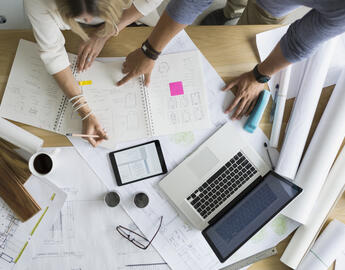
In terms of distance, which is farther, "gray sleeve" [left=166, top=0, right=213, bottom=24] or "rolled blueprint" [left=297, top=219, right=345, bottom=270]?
"rolled blueprint" [left=297, top=219, right=345, bottom=270]

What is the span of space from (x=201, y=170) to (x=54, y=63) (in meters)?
0.61

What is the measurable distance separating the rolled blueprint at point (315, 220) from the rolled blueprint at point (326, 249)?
0.02m

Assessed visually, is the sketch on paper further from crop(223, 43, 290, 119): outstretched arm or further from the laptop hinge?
crop(223, 43, 290, 119): outstretched arm

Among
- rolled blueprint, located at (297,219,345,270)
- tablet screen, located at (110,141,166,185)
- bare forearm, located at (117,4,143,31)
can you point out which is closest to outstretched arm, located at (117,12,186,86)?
bare forearm, located at (117,4,143,31)

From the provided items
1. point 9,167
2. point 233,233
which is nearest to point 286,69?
point 233,233

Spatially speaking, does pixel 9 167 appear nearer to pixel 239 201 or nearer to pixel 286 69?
pixel 239 201

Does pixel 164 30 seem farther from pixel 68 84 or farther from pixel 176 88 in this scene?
pixel 68 84

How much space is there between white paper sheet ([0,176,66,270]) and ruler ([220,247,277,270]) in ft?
2.05

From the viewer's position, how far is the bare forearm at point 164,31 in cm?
93

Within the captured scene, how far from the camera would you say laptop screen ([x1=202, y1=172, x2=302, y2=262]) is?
920mm

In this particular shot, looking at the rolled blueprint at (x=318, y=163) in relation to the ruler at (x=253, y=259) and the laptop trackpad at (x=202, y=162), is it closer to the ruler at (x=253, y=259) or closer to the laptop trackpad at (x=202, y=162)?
the ruler at (x=253, y=259)

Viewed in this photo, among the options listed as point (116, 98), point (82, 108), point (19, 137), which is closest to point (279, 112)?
point (116, 98)

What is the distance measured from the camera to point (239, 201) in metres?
0.94

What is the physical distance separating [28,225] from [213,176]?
65cm
